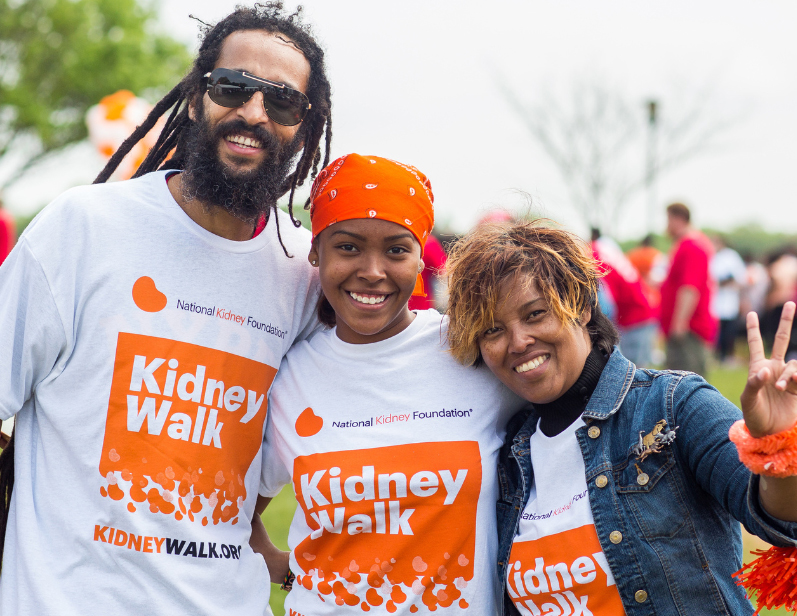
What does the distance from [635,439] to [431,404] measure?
64 cm

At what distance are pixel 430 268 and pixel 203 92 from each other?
219 centimetres

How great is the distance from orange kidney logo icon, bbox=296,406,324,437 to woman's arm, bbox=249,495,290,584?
0.43 m

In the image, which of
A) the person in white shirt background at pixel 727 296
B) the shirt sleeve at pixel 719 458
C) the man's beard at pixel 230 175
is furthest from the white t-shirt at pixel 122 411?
the person in white shirt background at pixel 727 296

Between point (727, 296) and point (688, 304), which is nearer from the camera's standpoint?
point (688, 304)

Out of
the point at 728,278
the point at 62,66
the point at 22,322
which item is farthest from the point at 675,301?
the point at 62,66

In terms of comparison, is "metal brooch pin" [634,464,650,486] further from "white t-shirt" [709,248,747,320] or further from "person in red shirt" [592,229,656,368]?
"white t-shirt" [709,248,747,320]

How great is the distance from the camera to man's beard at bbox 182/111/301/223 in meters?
2.45

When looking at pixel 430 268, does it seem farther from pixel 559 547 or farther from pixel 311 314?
pixel 559 547

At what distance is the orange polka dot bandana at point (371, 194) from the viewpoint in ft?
8.35

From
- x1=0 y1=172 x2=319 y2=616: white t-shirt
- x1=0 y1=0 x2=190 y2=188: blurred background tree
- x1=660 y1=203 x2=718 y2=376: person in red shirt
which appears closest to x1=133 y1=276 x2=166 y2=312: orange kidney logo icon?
x1=0 y1=172 x2=319 y2=616: white t-shirt

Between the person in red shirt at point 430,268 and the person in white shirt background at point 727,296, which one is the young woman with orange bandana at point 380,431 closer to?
the person in red shirt at point 430,268

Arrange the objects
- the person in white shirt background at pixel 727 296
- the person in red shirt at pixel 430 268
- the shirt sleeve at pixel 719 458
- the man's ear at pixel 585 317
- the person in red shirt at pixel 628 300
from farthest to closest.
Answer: the person in white shirt background at pixel 727 296
the person in red shirt at pixel 628 300
the person in red shirt at pixel 430 268
the man's ear at pixel 585 317
the shirt sleeve at pixel 719 458

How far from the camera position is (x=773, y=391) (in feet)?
5.83

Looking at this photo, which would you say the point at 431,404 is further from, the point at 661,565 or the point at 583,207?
the point at 583,207
